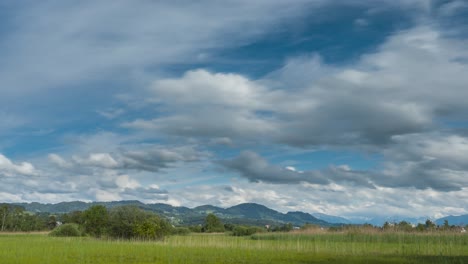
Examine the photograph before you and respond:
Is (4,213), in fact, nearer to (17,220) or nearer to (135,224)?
(17,220)

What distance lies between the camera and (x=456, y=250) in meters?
34.1

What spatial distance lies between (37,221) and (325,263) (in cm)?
9522

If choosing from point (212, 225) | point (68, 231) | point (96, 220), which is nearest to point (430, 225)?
point (96, 220)

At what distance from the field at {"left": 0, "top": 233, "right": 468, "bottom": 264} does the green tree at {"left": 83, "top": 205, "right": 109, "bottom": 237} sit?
18048 mm

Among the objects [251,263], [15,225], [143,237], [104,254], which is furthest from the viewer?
[15,225]

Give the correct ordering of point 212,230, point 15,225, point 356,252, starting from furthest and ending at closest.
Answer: point 15,225 → point 212,230 → point 356,252

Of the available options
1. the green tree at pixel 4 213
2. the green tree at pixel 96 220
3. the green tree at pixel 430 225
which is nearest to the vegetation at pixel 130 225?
the green tree at pixel 96 220

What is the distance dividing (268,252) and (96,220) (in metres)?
31.6

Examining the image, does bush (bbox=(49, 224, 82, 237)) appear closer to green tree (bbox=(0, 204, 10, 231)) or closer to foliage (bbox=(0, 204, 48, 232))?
foliage (bbox=(0, 204, 48, 232))

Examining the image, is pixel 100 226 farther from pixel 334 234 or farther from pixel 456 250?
pixel 456 250

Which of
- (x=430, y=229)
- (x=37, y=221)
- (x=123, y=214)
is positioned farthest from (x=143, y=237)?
(x=37, y=221)

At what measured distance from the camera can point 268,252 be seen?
106 feet

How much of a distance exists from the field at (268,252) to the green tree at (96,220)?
1805cm

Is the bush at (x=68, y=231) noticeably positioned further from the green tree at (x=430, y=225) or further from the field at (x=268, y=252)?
the green tree at (x=430, y=225)
